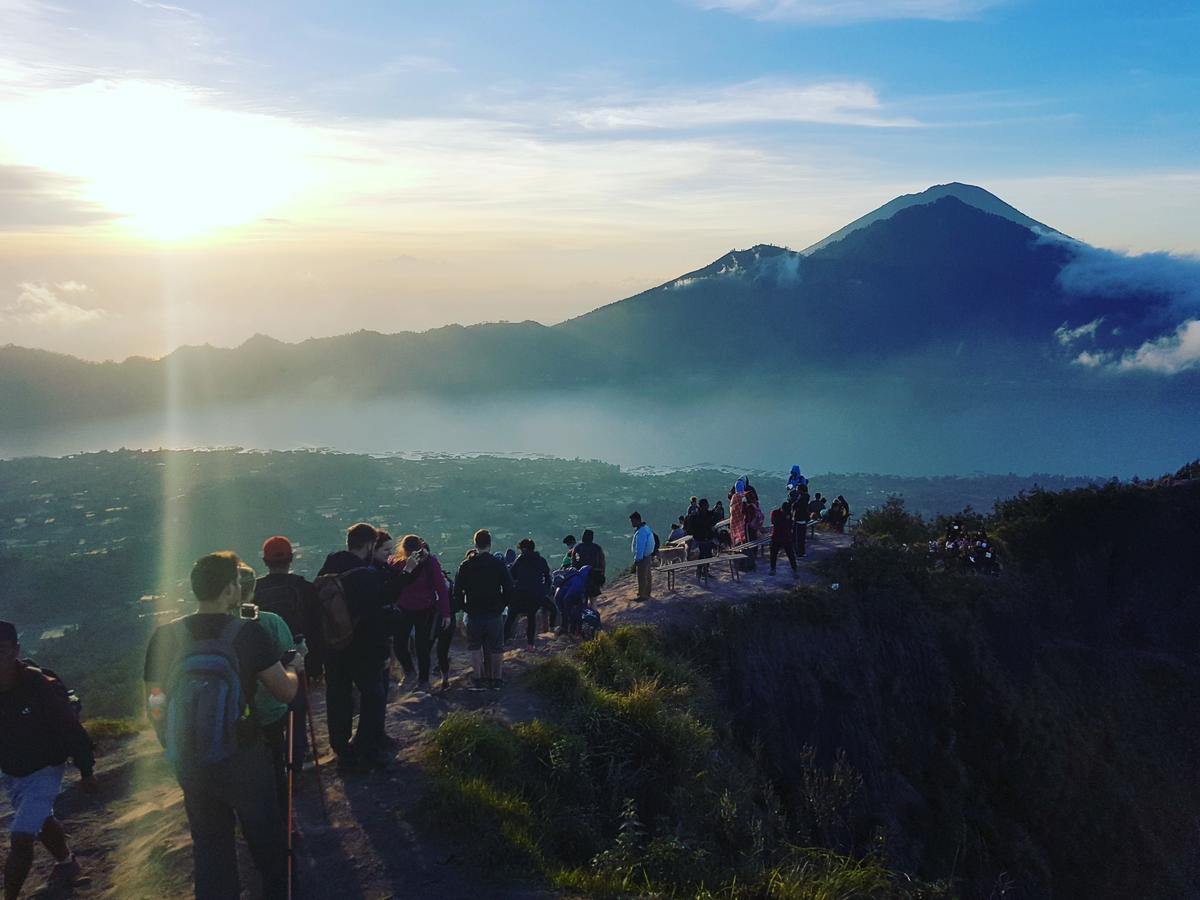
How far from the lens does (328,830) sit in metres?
6.34

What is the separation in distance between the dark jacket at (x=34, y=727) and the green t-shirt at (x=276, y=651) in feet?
4.31

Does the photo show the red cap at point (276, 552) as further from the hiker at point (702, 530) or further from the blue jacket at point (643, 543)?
the hiker at point (702, 530)

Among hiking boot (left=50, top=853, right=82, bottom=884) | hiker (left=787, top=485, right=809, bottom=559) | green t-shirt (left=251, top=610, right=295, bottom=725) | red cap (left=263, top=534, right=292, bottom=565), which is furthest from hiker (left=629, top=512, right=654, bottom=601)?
hiking boot (left=50, top=853, right=82, bottom=884)

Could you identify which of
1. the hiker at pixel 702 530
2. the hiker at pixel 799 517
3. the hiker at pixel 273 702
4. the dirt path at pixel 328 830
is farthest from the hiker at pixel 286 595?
the hiker at pixel 799 517

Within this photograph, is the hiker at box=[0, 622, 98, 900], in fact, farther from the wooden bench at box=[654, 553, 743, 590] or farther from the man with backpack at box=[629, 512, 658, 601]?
the wooden bench at box=[654, 553, 743, 590]

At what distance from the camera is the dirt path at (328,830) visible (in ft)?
18.9

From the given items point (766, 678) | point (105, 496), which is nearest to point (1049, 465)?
point (105, 496)

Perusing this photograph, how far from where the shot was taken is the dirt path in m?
5.76

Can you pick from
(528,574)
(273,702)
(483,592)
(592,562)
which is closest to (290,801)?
(273,702)

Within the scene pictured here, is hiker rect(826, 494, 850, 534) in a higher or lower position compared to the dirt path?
higher

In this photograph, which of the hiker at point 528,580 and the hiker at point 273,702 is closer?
the hiker at point 273,702

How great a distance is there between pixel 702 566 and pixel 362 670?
32.9 feet

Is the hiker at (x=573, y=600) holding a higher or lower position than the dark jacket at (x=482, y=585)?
lower

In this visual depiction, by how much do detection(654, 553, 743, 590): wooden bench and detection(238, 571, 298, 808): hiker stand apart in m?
9.77
